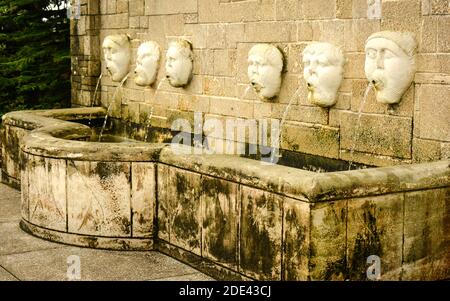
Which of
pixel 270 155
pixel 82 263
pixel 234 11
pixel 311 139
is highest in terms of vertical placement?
pixel 234 11

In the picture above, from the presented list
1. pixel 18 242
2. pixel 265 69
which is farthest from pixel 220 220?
pixel 265 69

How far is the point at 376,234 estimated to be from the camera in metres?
4.14

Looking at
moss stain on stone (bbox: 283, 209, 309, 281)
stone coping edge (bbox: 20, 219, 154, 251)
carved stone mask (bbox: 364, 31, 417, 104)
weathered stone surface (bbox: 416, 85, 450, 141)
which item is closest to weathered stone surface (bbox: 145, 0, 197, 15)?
carved stone mask (bbox: 364, 31, 417, 104)

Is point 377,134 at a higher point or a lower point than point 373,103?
lower

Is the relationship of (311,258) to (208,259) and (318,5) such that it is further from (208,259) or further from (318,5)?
(318,5)

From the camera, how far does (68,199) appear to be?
553 centimetres

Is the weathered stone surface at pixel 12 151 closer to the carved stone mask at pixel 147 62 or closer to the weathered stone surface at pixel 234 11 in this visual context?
the carved stone mask at pixel 147 62

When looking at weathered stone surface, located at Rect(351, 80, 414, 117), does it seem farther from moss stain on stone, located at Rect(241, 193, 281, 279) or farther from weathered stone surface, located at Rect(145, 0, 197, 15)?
weathered stone surface, located at Rect(145, 0, 197, 15)

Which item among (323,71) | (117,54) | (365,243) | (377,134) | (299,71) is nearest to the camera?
(365,243)

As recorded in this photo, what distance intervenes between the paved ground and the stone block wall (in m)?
1.68

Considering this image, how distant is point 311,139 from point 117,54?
10.9 feet

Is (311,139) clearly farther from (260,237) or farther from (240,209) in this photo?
(260,237)

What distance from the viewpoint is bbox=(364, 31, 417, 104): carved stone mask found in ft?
16.9

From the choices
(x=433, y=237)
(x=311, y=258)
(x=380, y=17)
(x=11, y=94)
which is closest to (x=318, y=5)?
(x=380, y=17)
